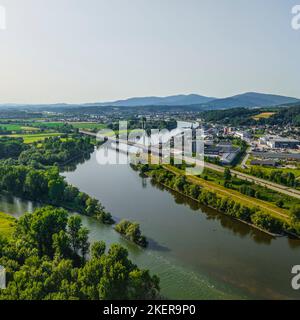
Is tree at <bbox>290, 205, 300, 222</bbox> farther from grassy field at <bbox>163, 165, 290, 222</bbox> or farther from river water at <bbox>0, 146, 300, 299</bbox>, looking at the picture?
river water at <bbox>0, 146, 300, 299</bbox>

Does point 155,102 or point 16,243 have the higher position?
point 155,102

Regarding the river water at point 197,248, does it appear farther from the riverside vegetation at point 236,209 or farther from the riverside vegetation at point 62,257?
the riverside vegetation at point 62,257

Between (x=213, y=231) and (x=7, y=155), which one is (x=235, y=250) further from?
(x=7, y=155)

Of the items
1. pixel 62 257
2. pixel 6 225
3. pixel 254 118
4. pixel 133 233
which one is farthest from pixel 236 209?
pixel 254 118

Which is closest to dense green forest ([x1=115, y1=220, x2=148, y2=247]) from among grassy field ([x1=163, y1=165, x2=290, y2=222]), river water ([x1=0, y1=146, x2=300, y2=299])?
river water ([x1=0, y1=146, x2=300, y2=299])
